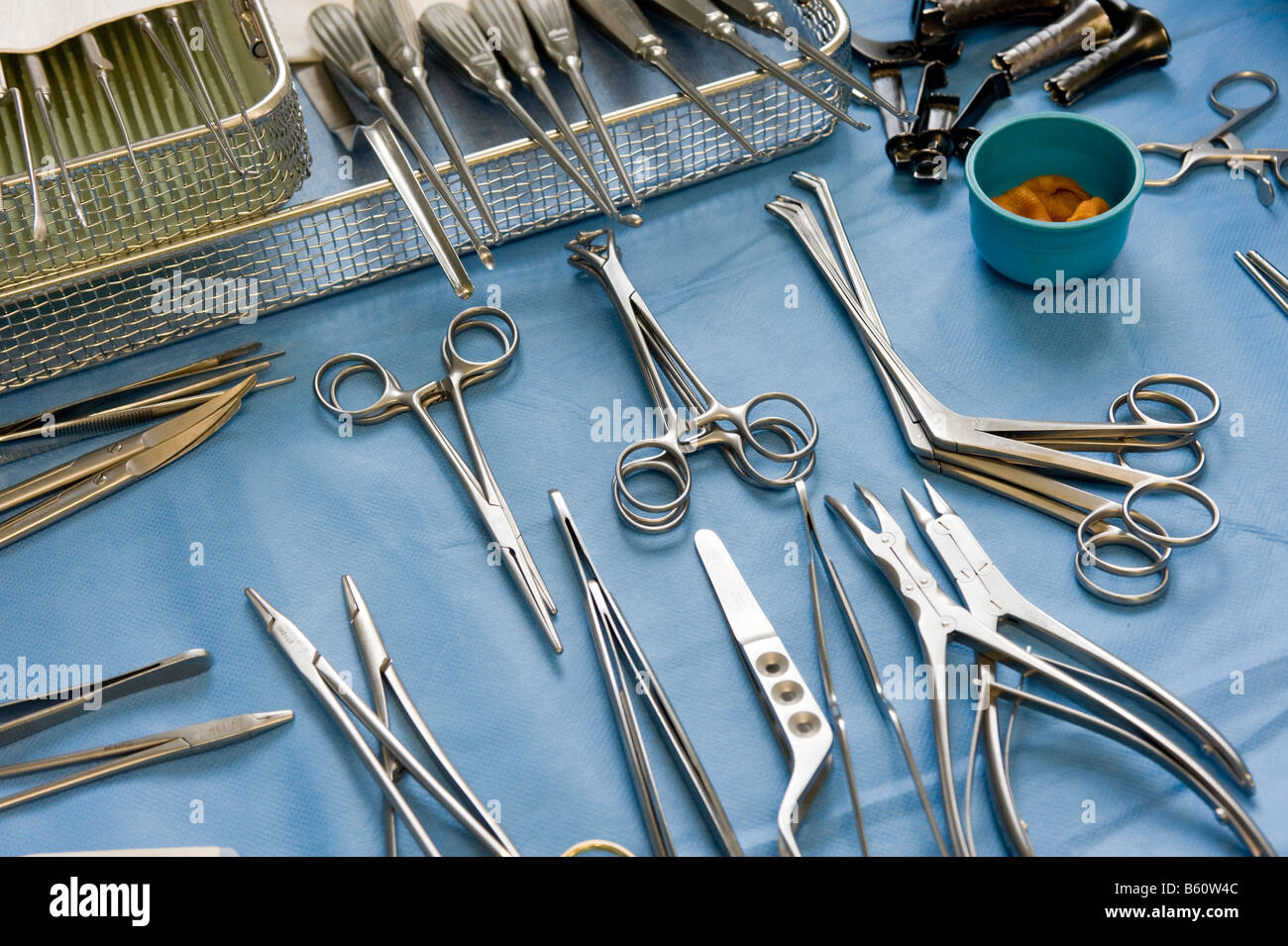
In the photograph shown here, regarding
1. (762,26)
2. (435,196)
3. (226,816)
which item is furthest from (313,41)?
(226,816)

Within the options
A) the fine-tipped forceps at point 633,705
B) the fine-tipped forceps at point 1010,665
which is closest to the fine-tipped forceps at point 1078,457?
the fine-tipped forceps at point 1010,665

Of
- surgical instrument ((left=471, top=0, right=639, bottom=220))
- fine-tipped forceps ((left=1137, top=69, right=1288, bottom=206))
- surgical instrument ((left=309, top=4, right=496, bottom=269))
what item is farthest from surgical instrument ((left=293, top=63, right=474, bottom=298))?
fine-tipped forceps ((left=1137, top=69, right=1288, bottom=206))

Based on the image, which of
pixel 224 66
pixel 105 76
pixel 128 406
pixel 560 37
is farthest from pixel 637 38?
pixel 128 406

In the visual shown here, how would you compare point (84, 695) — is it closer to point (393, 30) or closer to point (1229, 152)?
point (393, 30)

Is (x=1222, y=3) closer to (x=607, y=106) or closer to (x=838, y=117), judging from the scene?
(x=838, y=117)

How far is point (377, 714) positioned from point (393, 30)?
0.69 m

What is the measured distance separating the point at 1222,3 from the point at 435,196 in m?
0.94

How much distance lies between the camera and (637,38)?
3.81 feet

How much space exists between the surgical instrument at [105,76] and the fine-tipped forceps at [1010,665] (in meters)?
0.68

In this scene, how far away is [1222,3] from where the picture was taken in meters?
1.33

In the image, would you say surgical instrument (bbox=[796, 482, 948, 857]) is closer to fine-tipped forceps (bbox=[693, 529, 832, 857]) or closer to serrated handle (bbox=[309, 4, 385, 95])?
fine-tipped forceps (bbox=[693, 529, 832, 857])

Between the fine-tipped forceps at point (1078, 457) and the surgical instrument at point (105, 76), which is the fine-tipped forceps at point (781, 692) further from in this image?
the surgical instrument at point (105, 76)

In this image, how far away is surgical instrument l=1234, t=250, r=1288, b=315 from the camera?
1091mm

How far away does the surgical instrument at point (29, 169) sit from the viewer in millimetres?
899
